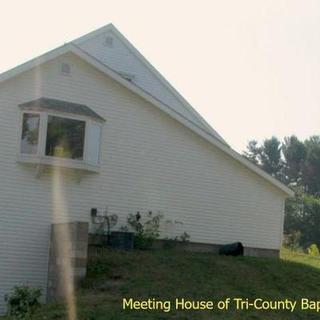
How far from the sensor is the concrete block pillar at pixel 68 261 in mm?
16078

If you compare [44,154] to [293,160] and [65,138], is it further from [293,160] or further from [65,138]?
[293,160]

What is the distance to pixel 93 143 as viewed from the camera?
19891 mm

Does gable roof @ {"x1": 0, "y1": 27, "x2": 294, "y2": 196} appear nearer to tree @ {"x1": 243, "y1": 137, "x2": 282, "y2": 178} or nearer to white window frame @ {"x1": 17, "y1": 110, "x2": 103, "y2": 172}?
white window frame @ {"x1": 17, "y1": 110, "x2": 103, "y2": 172}

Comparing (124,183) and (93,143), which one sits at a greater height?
(93,143)

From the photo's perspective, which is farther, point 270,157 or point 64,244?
point 270,157

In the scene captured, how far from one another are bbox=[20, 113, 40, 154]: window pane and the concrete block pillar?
8.33 ft

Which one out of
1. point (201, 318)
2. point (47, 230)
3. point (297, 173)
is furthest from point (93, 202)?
point (297, 173)

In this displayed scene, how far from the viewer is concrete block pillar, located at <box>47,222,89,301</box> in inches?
633

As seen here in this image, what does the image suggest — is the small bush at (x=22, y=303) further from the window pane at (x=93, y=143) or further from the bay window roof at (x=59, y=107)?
the bay window roof at (x=59, y=107)

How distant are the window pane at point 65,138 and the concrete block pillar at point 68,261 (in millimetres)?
2332

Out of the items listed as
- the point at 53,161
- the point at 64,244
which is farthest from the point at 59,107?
the point at 64,244

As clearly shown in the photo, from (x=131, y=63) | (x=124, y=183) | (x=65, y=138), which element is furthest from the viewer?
(x=131, y=63)

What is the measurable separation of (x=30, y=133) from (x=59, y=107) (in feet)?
3.58

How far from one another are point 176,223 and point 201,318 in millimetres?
8793
